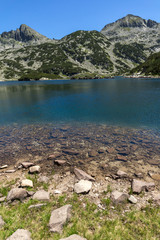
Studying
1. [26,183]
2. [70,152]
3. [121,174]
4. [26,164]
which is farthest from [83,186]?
[70,152]

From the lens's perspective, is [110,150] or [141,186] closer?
[141,186]

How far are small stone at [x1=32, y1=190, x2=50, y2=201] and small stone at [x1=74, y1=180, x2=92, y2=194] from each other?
6.52ft

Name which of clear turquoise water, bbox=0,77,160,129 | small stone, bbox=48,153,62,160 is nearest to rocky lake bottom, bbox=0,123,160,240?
small stone, bbox=48,153,62,160

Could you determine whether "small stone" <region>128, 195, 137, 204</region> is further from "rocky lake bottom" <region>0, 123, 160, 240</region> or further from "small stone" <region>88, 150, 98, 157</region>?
"small stone" <region>88, 150, 98, 157</region>

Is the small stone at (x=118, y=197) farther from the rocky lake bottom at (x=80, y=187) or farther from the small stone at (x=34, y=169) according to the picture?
the small stone at (x=34, y=169)

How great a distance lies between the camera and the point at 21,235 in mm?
6418

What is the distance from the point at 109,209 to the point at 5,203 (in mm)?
6508

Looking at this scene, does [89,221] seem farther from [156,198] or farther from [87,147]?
[87,147]

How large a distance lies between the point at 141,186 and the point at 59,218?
608 cm

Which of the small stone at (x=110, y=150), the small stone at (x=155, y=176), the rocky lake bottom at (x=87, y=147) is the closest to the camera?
the small stone at (x=155, y=176)

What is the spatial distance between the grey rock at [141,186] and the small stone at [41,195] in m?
5.94

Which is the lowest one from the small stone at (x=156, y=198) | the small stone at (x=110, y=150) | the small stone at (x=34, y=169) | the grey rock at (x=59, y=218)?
the small stone at (x=110, y=150)

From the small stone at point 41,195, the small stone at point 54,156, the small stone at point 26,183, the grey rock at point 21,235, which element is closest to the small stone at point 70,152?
the small stone at point 54,156

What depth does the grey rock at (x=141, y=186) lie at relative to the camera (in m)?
9.76
